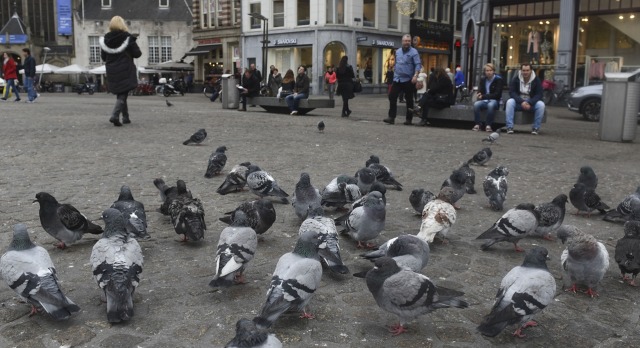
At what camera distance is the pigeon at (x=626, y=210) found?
530cm

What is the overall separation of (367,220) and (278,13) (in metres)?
37.5

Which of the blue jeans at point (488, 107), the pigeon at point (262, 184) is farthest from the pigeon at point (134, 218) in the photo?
the blue jeans at point (488, 107)

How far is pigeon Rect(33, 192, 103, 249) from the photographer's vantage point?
438cm

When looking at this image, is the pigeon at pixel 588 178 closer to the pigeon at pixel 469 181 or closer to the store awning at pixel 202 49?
the pigeon at pixel 469 181

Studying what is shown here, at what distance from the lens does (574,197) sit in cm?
603

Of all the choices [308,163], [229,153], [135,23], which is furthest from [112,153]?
[135,23]

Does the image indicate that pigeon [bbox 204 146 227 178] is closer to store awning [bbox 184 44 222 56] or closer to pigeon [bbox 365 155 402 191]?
pigeon [bbox 365 155 402 191]

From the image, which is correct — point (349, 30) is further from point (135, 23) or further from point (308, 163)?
point (308, 163)

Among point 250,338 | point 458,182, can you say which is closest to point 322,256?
point 250,338

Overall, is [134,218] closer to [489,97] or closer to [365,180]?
[365,180]

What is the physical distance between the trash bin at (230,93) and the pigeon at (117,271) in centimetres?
1799

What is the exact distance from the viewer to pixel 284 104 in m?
18.7

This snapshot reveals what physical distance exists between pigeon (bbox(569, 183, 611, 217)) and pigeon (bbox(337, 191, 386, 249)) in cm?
251

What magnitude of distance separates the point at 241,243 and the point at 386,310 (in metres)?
1.03
